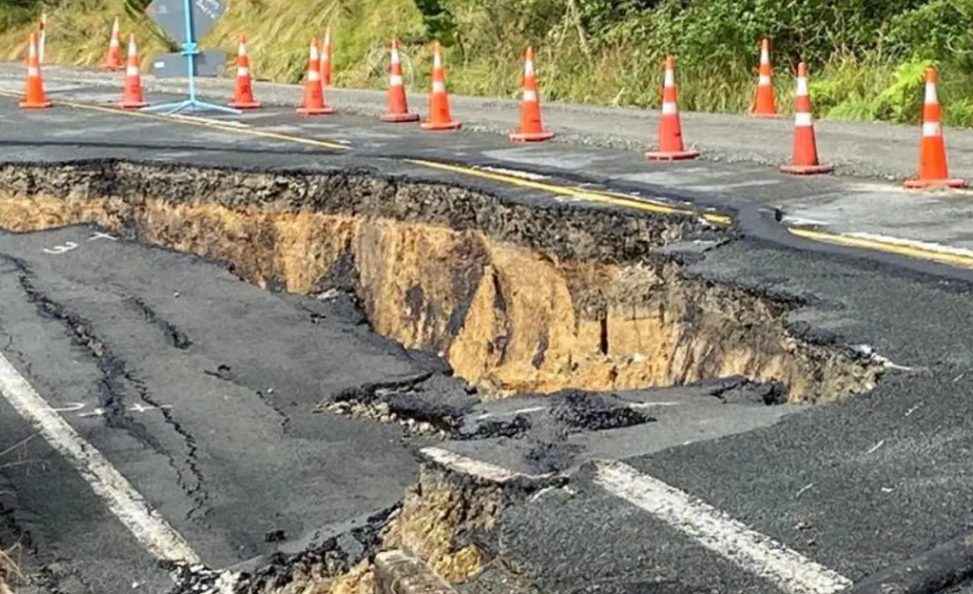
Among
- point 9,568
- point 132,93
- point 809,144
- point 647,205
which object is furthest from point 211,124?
point 9,568

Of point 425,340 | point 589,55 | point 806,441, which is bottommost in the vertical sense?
point 425,340

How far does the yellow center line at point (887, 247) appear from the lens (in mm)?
7727

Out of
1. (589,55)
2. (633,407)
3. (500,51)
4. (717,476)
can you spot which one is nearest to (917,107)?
(589,55)

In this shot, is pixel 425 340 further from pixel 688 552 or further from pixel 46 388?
pixel 688 552

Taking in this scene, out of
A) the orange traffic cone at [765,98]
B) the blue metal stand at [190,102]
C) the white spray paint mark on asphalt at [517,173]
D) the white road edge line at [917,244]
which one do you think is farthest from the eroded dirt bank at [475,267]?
the orange traffic cone at [765,98]

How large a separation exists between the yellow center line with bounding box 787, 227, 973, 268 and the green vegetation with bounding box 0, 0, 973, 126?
280 inches

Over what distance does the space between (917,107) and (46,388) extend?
10.7 metres

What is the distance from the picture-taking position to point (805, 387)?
6465 mm

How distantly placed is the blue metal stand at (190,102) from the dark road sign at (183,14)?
59mm

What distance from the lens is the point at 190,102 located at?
19797 mm

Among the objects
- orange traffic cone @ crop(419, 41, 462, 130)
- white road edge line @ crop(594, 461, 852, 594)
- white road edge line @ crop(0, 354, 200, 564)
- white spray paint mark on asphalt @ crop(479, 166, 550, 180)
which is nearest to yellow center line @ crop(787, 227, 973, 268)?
white spray paint mark on asphalt @ crop(479, 166, 550, 180)

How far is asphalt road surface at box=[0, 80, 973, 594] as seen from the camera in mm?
4234

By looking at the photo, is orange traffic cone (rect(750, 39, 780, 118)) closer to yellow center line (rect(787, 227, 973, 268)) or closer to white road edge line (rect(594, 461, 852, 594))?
yellow center line (rect(787, 227, 973, 268))

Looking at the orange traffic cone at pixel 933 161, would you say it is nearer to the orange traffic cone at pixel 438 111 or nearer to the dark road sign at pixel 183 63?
the orange traffic cone at pixel 438 111
